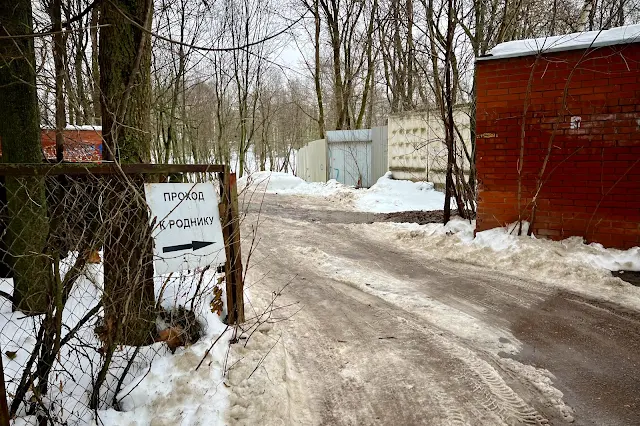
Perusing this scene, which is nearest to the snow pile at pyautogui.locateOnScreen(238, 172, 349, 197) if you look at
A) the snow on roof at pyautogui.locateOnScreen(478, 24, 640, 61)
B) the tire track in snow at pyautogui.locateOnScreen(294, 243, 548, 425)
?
the snow on roof at pyautogui.locateOnScreen(478, 24, 640, 61)

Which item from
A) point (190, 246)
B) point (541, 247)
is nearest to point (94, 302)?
point (190, 246)

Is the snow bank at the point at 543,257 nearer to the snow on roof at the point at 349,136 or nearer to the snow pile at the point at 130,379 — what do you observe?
the snow pile at the point at 130,379

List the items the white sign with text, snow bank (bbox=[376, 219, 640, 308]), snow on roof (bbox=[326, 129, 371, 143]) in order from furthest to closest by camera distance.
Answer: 1. snow on roof (bbox=[326, 129, 371, 143])
2. snow bank (bbox=[376, 219, 640, 308])
3. the white sign with text

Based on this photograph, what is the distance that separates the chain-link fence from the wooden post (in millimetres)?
27

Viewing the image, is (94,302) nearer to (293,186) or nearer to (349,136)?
(349,136)

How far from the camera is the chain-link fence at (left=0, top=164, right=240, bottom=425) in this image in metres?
2.22

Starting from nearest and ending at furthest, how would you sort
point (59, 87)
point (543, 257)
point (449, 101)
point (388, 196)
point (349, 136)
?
point (59, 87)
point (543, 257)
point (449, 101)
point (388, 196)
point (349, 136)

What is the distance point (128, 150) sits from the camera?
10.1 feet

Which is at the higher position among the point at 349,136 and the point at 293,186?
the point at 349,136

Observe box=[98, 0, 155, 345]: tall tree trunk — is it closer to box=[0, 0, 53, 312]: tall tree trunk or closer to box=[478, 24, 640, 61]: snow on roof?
box=[0, 0, 53, 312]: tall tree trunk

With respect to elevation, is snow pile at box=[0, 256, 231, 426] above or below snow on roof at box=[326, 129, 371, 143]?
below

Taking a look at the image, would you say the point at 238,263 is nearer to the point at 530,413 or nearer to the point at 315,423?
the point at 315,423

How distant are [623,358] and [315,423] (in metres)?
2.42

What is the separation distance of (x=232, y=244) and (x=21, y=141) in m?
2.15
